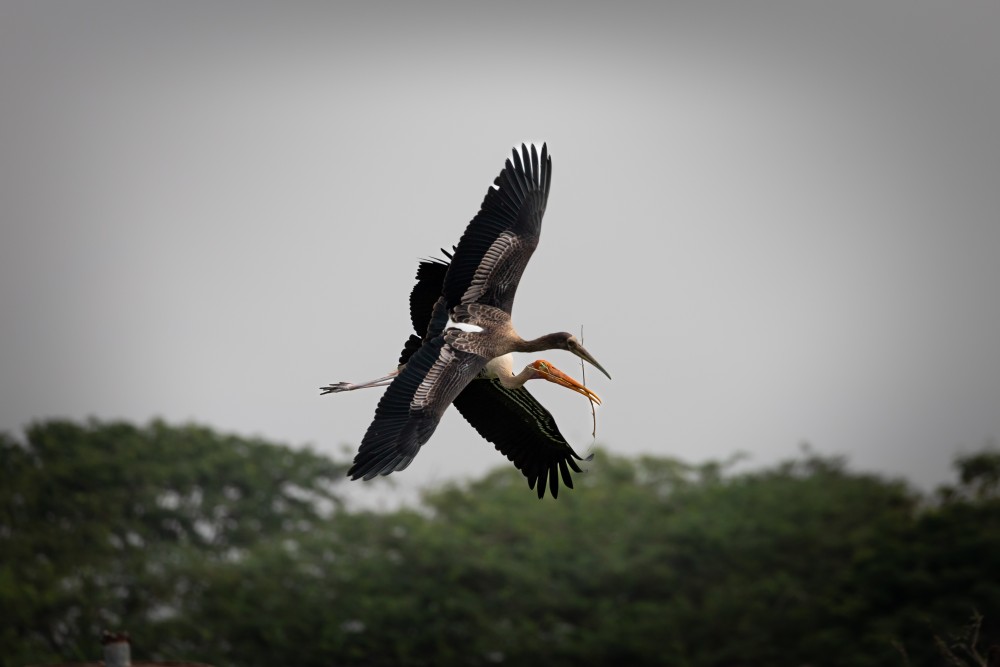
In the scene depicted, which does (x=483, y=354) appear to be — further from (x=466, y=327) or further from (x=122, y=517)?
(x=122, y=517)

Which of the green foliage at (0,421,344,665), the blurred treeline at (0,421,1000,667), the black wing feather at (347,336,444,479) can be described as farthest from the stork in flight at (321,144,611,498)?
the green foliage at (0,421,344,665)

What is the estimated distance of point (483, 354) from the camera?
29.6 feet

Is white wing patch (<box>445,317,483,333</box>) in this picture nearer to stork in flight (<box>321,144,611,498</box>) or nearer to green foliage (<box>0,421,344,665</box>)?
stork in flight (<box>321,144,611,498</box>)

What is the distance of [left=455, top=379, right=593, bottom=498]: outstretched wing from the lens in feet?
34.0

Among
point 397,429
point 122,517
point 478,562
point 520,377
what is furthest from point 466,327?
point 122,517

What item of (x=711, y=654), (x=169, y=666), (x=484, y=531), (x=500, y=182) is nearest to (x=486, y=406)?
(x=500, y=182)

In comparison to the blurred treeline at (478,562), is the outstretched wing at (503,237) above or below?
below

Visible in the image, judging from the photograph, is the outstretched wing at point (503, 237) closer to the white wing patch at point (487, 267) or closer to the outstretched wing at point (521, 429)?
the white wing patch at point (487, 267)

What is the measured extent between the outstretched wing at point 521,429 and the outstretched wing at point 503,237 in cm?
114

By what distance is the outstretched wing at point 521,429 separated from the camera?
10.4m

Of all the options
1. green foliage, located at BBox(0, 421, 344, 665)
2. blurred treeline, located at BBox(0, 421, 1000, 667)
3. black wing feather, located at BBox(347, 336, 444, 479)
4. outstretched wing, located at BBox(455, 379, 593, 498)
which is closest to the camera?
black wing feather, located at BBox(347, 336, 444, 479)

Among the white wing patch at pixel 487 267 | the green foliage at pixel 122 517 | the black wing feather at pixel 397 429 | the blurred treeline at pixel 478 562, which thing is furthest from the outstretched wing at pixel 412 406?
the green foliage at pixel 122 517

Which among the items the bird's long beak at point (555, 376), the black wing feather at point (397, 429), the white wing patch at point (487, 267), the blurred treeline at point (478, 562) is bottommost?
the black wing feather at point (397, 429)

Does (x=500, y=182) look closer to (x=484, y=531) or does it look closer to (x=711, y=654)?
(x=711, y=654)
